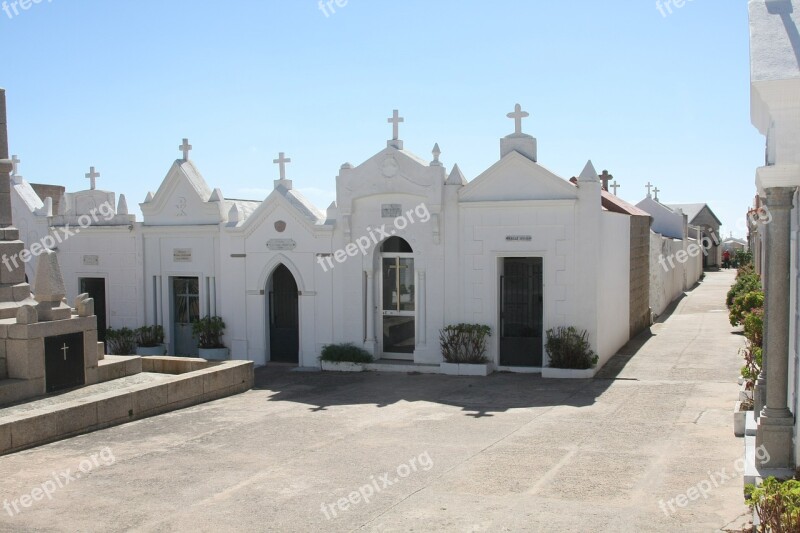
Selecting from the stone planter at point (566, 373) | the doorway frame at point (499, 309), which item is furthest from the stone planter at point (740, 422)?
the doorway frame at point (499, 309)

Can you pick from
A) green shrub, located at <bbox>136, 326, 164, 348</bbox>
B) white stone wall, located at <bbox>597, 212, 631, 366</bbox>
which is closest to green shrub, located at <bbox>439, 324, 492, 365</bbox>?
white stone wall, located at <bbox>597, 212, 631, 366</bbox>

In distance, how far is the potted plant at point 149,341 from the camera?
1830cm

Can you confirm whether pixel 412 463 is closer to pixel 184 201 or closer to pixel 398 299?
pixel 398 299

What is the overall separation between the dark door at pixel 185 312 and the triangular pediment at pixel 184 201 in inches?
57.6

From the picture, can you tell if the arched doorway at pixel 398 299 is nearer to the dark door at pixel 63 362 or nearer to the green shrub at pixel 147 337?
the green shrub at pixel 147 337

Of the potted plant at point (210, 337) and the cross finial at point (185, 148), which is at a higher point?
the cross finial at point (185, 148)

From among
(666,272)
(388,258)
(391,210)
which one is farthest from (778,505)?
(666,272)

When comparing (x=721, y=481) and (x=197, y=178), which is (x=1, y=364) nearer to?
(x=197, y=178)

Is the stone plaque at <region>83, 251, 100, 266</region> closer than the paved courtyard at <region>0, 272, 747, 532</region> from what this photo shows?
No

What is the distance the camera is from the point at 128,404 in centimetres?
1164

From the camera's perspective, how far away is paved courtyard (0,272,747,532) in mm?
7414

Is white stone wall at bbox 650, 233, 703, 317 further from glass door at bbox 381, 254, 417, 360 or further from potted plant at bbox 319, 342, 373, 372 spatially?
potted plant at bbox 319, 342, 373, 372

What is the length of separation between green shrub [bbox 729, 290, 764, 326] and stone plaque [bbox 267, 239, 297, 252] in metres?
9.60

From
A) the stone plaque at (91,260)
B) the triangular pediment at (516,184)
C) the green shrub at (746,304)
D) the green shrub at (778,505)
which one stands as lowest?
the green shrub at (778,505)
